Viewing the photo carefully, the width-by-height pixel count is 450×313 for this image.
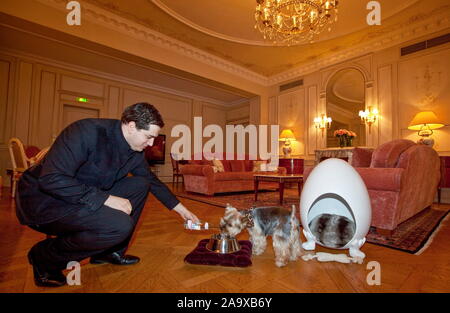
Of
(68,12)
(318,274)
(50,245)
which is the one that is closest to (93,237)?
(50,245)

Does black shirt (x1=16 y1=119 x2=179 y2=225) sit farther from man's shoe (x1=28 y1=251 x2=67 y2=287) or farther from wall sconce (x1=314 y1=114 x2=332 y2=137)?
wall sconce (x1=314 y1=114 x2=332 y2=137)

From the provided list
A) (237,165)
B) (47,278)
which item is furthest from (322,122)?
(47,278)

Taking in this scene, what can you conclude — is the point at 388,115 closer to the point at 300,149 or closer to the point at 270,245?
the point at 300,149

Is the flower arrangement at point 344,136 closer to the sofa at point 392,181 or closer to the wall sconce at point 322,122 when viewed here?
the wall sconce at point 322,122

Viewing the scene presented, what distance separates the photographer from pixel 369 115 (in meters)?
5.49

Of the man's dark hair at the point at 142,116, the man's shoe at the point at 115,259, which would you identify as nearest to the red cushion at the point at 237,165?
the man's shoe at the point at 115,259

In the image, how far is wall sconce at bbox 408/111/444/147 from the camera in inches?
165

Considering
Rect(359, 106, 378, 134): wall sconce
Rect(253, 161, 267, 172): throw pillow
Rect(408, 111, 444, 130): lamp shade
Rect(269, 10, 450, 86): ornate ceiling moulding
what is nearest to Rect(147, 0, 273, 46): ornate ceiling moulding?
Rect(269, 10, 450, 86): ornate ceiling moulding

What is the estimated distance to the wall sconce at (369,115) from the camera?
5422mm

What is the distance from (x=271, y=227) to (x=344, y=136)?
492 centimetres

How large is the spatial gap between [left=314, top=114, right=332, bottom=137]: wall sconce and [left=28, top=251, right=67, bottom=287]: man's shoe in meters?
6.36

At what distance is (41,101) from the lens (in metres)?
6.00

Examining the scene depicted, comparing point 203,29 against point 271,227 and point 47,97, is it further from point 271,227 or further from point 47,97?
point 271,227

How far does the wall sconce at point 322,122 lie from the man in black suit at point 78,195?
5887mm
